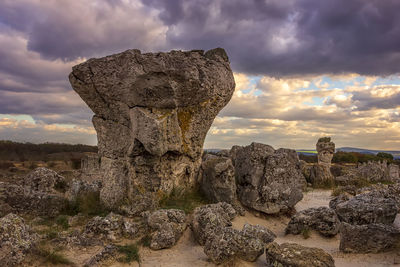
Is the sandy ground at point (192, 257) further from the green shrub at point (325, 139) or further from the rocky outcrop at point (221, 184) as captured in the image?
the green shrub at point (325, 139)

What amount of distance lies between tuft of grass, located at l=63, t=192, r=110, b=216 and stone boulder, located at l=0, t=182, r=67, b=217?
0.86ft

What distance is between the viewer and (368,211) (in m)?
7.47

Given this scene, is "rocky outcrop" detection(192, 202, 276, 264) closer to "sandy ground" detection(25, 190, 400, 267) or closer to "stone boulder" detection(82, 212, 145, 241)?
"sandy ground" detection(25, 190, 400, 267)

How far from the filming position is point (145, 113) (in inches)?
321

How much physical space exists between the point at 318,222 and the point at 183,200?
3668 millimetres

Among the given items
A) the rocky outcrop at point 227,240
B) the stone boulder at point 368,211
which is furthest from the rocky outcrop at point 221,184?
the stone boulder at point 368,211

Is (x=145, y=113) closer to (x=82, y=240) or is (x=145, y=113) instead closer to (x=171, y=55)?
(x=171, y=55)

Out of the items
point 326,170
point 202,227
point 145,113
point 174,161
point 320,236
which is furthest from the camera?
point 326,170

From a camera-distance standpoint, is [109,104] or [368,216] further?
[109,104]

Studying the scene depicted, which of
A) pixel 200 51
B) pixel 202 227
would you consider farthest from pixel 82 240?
pixel 200 51

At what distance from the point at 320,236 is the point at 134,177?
16.6ft

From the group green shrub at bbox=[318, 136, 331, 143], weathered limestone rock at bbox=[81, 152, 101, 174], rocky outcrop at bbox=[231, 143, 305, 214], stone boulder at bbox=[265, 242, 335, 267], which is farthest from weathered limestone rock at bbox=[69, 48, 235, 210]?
green shrub at bbox=[318, 136, 331, 143]

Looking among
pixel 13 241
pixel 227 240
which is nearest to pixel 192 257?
pixel 227 240

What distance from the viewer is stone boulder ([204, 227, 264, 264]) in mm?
5340
